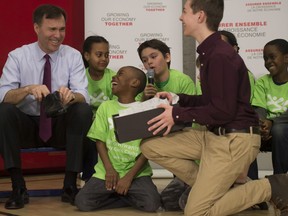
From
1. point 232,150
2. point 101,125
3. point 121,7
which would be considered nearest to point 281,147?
point 232,150

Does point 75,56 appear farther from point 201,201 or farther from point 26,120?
point 201,201

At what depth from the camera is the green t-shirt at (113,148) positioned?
3.54m

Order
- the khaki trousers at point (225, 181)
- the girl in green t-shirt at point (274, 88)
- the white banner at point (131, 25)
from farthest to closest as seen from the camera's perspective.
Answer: the white banner at point (131, 25) → the girl in green t-shirt at point (274, 88) → the khaki trousers at point (225, 181)

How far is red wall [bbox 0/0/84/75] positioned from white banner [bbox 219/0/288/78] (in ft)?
4.02

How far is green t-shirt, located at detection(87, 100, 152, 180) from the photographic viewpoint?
354 centimetres

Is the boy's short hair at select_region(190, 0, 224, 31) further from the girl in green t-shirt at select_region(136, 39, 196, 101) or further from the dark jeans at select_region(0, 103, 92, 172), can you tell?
the dark jeans at select_region(0, 103, 92, 172)

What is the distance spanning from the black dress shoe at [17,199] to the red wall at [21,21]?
5.45 ft

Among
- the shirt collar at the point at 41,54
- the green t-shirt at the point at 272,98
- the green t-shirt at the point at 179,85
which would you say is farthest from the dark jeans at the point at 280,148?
the shirt collar at the point at 41,54

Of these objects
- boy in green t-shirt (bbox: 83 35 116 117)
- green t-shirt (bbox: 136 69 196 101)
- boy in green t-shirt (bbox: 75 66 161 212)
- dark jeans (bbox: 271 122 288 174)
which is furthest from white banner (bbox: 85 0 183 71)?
dark jeans (bbox: 271 122 288 174)

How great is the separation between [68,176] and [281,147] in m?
1.25

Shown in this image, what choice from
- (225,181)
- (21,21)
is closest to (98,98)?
(21,21)

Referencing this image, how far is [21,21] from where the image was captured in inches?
198

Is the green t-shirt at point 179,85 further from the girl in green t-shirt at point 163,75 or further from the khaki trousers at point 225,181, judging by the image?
the khaki trousers at point 225,181

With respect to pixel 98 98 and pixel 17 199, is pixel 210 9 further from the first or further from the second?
→ pixel 17 199
